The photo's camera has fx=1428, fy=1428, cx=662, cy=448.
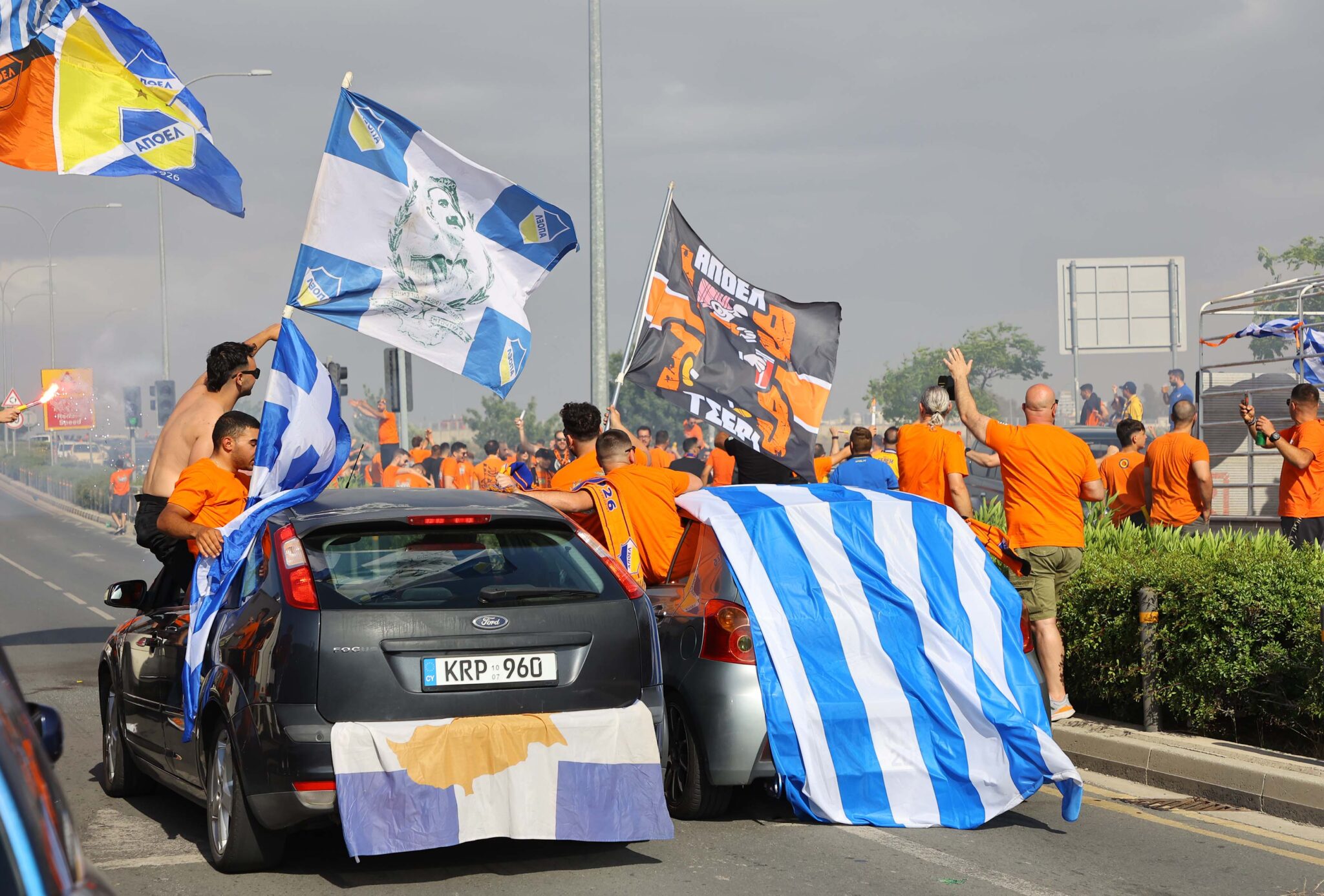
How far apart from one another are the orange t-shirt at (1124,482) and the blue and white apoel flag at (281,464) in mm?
7945

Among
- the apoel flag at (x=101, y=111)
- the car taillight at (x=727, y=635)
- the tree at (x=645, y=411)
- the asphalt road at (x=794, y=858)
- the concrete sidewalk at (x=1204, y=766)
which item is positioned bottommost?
the asphalt road at (x=794, y=858)

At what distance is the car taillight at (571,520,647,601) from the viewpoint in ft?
18.6

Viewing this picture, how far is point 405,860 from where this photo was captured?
5.79m

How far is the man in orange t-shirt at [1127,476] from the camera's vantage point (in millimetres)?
12547

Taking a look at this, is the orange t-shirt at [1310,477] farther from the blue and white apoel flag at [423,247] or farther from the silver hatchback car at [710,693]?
the blue and white apoel flag at [423,247]

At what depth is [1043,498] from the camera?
8625 mm

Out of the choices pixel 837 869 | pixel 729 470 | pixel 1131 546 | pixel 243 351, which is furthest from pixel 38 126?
pixel 729 470

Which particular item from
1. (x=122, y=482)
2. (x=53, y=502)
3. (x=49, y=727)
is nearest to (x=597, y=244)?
(x=49, y=727)

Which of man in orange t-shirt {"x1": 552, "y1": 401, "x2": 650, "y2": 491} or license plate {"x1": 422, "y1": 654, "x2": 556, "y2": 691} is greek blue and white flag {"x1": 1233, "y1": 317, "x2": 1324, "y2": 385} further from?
license plate {"x1": 422, "y1": 654, "x2": 556, "y2": 691}

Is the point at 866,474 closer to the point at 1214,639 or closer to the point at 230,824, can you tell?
the point at 1214,639

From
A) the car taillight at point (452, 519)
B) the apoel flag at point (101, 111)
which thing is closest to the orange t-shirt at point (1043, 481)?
the car taillight at point (452, 519)

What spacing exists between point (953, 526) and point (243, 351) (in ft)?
14.2

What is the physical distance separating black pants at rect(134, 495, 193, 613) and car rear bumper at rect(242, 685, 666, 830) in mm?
2150

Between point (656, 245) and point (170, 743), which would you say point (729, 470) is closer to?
point (656, 245)
